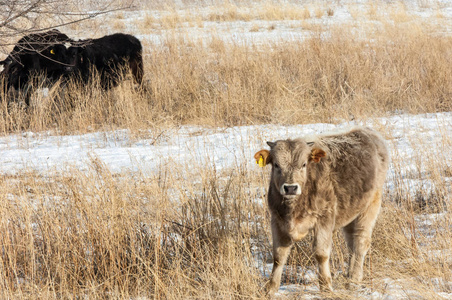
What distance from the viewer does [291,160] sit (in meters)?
3.80

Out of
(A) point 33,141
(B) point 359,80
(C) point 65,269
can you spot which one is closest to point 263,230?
(C) point 65,269

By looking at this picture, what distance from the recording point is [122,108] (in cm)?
1007

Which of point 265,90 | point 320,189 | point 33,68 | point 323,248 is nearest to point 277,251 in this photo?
point 323,248

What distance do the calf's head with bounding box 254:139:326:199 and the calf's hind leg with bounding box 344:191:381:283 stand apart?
90 centimetres

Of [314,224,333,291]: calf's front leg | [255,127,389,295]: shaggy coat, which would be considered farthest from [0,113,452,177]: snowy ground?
[314,224,333,291]: calf's front leg

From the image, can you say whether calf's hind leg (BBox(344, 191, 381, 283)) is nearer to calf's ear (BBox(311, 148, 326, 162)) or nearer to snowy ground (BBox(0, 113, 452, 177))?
calf's ear (BBox(311, 148, 326, 162))

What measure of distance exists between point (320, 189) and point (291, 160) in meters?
0.37

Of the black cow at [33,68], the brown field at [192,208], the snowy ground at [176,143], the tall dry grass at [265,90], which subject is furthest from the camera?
the black cow at [33,68]

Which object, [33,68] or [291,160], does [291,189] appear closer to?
[291,160]

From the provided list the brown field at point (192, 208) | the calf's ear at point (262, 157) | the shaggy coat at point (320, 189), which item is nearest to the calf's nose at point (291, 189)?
the shaggy coat at point (320, 189)

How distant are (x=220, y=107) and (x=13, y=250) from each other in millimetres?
6065

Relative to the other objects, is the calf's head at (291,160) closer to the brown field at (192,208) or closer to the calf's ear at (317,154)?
the calf's ear at (317,154)

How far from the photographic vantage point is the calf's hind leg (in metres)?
4.39

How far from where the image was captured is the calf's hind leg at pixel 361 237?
4387 mm
